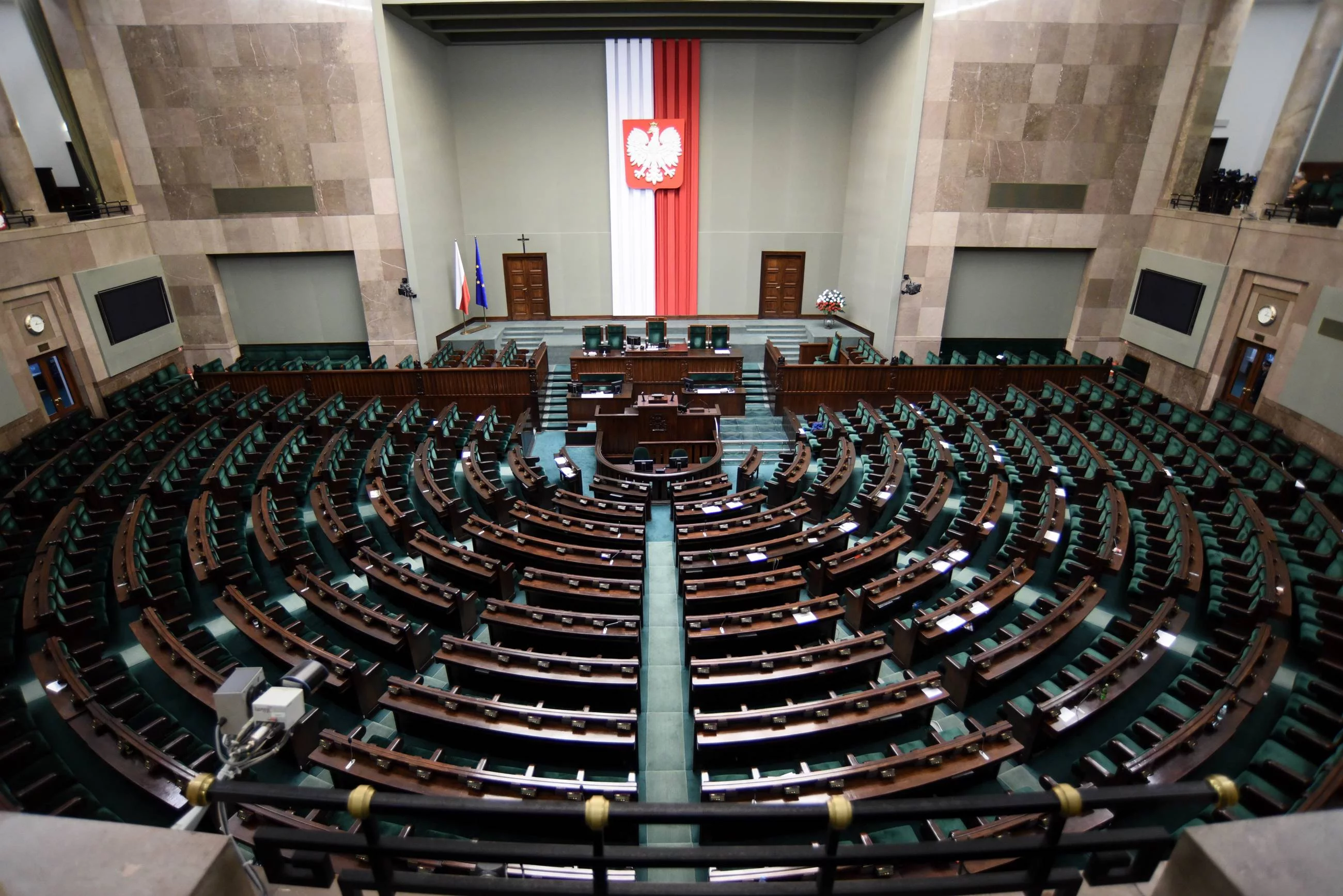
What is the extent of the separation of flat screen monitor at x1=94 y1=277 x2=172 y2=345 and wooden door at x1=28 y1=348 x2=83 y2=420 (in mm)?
1008

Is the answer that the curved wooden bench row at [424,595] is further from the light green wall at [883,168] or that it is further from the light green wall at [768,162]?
the light green wall at [768,162]

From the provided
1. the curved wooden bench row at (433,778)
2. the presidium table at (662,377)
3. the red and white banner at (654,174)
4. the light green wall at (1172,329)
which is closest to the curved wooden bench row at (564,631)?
the curved wooden bench row at (433,778)

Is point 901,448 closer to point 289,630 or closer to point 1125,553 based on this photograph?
point 1125,553

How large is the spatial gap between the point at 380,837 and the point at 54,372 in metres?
15.6

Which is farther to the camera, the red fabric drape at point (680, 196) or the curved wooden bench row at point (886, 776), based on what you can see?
the red fabric drape at point (680, 196)

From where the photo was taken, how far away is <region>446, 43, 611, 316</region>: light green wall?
1734cm

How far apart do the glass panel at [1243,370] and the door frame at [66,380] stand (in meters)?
22.5

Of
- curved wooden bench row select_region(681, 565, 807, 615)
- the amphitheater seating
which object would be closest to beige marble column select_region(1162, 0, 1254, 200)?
the amphitheater seating

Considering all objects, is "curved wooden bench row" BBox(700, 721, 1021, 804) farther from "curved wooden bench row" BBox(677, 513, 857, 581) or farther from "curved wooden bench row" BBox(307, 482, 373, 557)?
"curved wooden bench row" BBox(307, 482, 373, 557)

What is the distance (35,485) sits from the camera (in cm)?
916

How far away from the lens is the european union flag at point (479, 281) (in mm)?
18031

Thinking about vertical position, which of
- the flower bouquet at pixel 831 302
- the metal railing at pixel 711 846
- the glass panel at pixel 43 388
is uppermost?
the metal railing at pixel 711 846

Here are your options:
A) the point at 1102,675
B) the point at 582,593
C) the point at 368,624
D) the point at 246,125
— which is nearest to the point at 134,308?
the point at 246,125

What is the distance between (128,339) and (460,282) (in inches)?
285
